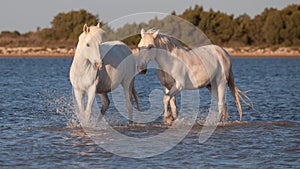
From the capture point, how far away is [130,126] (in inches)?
466

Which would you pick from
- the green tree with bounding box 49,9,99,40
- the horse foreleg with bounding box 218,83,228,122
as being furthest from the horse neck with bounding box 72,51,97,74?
the green tree with bounding box 49,9,99,40

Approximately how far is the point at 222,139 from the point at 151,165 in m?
2.45

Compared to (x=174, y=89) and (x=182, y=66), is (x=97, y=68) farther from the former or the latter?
(x=182, y=66)

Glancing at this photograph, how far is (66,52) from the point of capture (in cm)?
7675

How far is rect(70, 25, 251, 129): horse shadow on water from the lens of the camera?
1056cm

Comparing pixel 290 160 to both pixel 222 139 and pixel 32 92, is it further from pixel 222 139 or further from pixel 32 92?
pixel 32 92

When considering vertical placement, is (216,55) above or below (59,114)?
above

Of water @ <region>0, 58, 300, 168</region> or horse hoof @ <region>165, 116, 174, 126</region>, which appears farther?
horse hoof @ <region>165, 116, 174, 126</region>

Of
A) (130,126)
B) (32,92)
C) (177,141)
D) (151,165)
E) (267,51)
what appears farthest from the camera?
(267,51)

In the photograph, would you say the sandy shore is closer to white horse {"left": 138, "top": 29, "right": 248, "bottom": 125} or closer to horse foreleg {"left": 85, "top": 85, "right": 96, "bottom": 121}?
white horse {"left": 138, "top": 29, "right": 248, "bottom": 125}

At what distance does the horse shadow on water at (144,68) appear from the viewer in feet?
34.7

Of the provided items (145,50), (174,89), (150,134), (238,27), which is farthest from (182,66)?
(238,27)

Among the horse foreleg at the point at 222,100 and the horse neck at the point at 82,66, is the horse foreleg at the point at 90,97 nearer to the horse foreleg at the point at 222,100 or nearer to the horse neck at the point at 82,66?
the horse neck at the point at 82,66

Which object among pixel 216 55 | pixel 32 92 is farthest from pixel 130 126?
pixel 32 92
